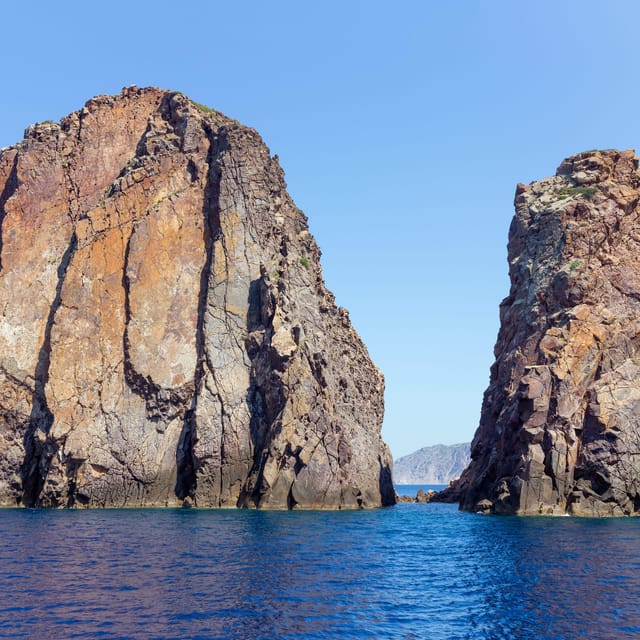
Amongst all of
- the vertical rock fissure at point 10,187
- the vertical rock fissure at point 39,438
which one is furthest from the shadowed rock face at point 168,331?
the vertical rock fissure at point 10,187

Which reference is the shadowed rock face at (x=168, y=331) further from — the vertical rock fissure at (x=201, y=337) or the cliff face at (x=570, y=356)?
the cliff face at (x=570, y=356)

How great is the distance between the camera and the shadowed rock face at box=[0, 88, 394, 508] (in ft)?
274

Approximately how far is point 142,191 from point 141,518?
44.5 meters

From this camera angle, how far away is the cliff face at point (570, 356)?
237 feet

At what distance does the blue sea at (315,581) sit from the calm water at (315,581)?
0.29 feet

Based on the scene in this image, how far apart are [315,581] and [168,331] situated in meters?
60.2

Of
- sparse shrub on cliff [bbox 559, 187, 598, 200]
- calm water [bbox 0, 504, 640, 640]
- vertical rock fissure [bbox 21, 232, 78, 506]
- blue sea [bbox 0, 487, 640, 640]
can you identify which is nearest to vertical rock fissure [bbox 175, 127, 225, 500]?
vertical rock fissure [bbox 21, 232, 78, 506]

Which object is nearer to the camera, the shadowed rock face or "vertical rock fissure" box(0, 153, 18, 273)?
the shadowed rock face

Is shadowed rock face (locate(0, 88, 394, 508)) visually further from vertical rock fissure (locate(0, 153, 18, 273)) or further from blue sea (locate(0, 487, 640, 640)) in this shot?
blue sea (locate(0, 487, 640, 640))

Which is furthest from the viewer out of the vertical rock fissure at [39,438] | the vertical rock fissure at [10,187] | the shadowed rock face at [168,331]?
the vertical rock fissure at [10,187]

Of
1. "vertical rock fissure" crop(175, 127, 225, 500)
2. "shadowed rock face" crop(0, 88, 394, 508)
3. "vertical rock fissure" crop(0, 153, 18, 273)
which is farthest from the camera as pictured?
"vertical rock fissure" crop(0, 153, 18, 273)

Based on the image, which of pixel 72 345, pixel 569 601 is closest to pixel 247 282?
pixel 72 345

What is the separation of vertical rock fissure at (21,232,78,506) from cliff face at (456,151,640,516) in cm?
4812

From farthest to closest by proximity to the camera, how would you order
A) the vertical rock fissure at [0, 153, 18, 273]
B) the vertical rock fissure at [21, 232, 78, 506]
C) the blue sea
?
1. the vertical rock fissure at [0, 153, 18, 273]
2. the vertical rock fissure at [21, 232, 78, 506]
3. the blue sea
